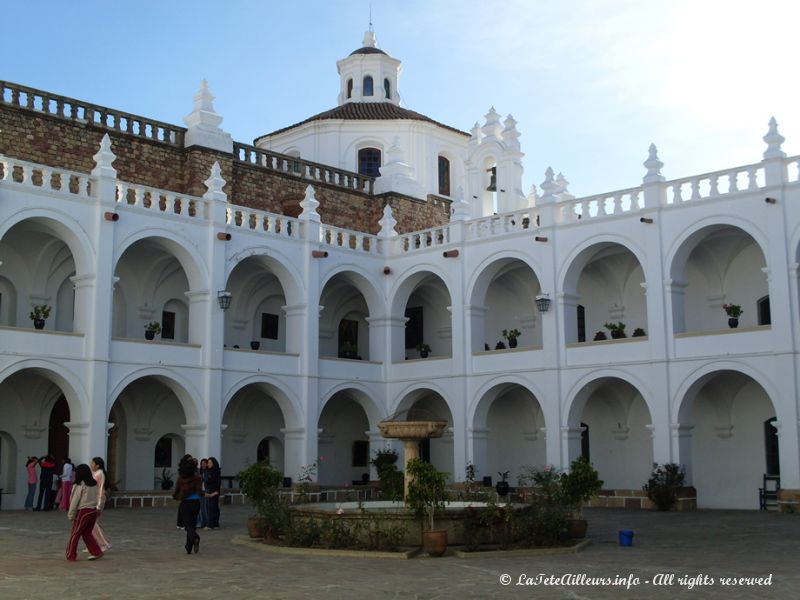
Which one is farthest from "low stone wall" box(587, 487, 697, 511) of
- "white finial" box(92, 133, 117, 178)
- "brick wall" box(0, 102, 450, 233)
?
"white finial" box(92, 133, 117, 178)

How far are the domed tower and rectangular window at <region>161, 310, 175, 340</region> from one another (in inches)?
551

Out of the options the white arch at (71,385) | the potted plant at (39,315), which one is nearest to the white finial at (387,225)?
the potted plant at (39,315)

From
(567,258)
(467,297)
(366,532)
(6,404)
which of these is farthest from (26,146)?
(366,532)

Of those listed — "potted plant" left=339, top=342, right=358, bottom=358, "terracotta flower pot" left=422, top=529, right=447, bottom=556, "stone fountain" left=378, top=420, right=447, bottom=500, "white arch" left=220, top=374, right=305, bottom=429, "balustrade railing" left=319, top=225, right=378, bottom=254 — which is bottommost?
"terracotta flower pot" left=422, top=529, right=447, bottom=556

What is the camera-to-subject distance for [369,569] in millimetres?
11023

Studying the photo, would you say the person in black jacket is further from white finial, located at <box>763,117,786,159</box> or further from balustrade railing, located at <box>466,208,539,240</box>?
white finial, located at <box>763,117,786,159</box>

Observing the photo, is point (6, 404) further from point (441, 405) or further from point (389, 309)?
point (441, 405)

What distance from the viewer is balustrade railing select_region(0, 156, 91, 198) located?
20062mm

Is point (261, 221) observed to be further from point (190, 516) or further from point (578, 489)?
point (190, 516)

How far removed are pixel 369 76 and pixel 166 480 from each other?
18.2 m

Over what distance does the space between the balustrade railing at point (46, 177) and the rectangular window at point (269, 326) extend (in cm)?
733

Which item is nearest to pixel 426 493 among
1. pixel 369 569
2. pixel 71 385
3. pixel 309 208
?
pixel 369 569

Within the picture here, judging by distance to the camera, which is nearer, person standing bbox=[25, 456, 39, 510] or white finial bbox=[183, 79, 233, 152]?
person standing bbox=[25, 456, 39, 510]

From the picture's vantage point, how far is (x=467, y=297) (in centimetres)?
2588
